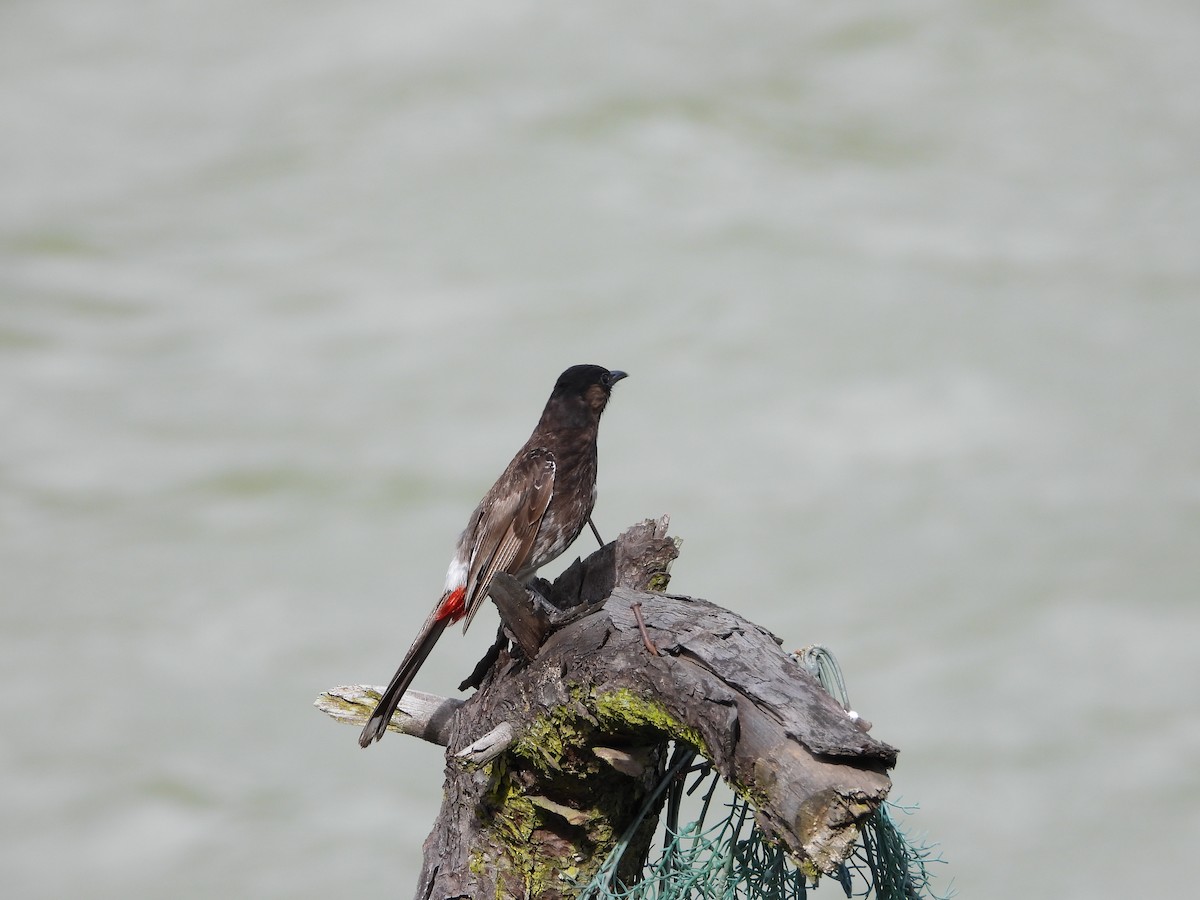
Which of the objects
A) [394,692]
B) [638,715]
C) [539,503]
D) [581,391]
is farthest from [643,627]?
[581,391]

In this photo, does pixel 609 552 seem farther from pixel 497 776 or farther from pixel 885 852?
pixel 885 852

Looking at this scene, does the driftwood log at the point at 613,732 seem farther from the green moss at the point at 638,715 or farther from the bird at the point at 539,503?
the bird at the point at 539,503

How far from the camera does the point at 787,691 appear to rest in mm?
2568

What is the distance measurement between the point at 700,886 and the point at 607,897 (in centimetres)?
28

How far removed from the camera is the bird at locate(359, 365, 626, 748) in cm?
401

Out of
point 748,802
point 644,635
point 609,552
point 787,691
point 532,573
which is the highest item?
point 532,573

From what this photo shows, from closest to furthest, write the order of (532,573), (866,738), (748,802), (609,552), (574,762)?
(866,738), (748,802), (574,762), (609,552), (532,573)

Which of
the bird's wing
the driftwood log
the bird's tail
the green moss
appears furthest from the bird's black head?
the green moss

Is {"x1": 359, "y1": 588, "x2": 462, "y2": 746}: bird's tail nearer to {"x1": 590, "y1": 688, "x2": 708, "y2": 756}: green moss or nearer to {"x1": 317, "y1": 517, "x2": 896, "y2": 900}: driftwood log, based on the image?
{"x1": 317, "y1": 517, "x2": 896, "y2": 900}: driftwood log

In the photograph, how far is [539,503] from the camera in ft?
13.4

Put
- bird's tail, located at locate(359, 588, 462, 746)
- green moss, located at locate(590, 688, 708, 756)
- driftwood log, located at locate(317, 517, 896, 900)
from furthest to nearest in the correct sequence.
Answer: bird's tail, located at locate(359, 588, 462, 746), green moss, located at locate(590, 688, 708, 756), driftwood log, located at locate(317, 517, 896, 900)

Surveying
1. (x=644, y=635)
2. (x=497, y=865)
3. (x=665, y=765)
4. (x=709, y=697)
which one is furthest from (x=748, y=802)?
(x=497, y=865)

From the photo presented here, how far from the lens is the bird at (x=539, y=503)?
158 inches

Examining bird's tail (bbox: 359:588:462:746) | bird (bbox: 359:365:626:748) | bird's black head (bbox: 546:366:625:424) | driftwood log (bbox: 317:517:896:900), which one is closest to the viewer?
driftwood log (bbox: 317:517:896:900)
